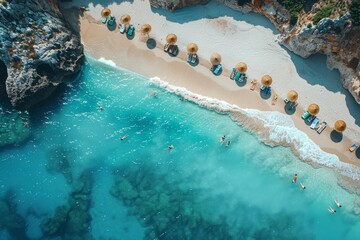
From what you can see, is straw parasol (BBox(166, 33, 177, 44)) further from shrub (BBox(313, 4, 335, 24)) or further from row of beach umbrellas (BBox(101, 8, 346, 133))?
shrub (BBox(313, 4, 335, 24))

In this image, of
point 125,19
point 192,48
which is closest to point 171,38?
point 192,48

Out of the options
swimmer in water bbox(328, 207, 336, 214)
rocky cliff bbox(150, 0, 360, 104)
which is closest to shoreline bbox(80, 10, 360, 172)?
swimmer in water bbox(328, 207, 336, 214)

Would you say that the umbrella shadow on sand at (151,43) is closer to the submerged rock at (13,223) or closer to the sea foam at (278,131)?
the sea foam at (278,131)

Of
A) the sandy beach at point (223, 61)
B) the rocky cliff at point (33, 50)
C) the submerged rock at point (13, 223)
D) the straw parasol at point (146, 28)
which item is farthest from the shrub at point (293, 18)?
the submerged rock at point (13, 223)

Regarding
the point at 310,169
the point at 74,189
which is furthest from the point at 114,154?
the point at 310,169

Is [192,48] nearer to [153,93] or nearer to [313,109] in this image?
[153,93]
